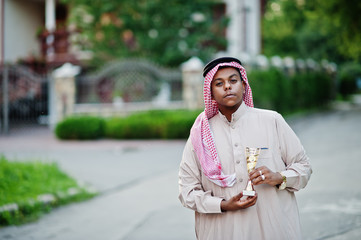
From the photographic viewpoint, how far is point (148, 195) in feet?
26.0

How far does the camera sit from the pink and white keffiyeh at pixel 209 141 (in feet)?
9.53

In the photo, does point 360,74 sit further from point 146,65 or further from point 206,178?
point 206,178

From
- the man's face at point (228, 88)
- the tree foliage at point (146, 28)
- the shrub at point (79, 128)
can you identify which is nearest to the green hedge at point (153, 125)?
the shrub at point (79, 128)

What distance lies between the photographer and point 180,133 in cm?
1536

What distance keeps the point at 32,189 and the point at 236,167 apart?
527 cm

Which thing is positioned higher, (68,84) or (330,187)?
(68,84)

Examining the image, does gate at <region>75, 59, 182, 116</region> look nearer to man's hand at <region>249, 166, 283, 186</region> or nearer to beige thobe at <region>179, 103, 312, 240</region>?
beige thobe at <region>179, 103, 312, 240</region>

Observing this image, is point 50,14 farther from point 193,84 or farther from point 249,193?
point 249,193

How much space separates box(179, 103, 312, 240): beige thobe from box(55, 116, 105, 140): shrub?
13.4 m

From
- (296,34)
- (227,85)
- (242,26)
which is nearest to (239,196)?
(227,85)

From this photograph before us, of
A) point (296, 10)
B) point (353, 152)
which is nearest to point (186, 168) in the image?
point (353, 152)

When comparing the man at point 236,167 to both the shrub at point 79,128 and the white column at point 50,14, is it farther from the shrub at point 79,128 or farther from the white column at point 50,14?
the white column at point 50,14

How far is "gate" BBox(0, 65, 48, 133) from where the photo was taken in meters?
18.4

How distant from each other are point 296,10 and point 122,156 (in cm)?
3940
